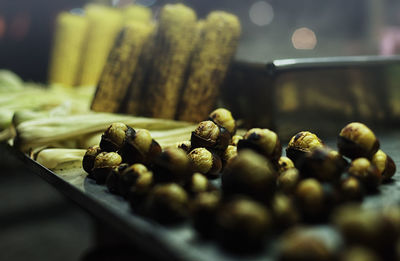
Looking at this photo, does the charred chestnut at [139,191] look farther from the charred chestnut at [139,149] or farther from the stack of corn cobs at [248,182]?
the charred chestnut at [139,149]

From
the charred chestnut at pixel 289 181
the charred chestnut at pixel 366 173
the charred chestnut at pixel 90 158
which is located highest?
the charred chestnut at pixel 366 173

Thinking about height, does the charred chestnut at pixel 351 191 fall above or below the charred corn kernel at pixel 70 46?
above

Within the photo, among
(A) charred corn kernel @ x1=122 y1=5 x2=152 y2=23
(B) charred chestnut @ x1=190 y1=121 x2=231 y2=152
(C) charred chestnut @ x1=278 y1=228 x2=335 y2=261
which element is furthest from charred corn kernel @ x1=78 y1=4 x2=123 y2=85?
(C) charred chestnut @ x1=278 y1=228 x2=335 y2=261

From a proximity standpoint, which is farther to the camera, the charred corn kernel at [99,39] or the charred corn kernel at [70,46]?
the charred corn kernel at [70,46]

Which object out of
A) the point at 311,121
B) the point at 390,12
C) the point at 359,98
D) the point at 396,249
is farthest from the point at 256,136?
the point at 390,12

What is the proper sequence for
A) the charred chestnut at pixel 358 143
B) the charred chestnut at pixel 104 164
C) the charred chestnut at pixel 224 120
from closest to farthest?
the charred chestnut at pixel 358 143 → the charred chestnut at pixel 104 164 → the charred chestnut at pixel 224 120

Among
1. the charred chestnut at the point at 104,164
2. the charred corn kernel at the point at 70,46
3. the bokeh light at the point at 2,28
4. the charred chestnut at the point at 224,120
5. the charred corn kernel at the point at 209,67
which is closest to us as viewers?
the charred chestnut at the point at 104,164

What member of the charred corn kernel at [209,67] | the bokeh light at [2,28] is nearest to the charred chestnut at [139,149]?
the charred corn kernel at [209,67]

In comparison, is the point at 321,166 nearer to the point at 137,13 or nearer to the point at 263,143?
the point at 263,143
